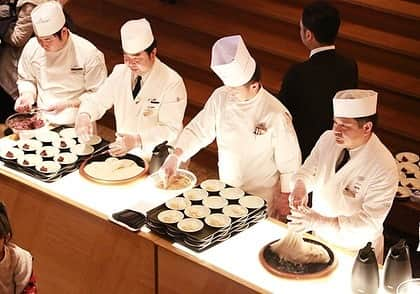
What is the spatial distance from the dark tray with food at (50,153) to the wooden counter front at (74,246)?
10 centimetres

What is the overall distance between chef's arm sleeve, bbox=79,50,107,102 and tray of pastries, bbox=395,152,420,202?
2.08m

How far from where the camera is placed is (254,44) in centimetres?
703

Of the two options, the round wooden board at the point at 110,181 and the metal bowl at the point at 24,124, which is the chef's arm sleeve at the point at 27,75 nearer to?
the metal bowl at the point at 24,124

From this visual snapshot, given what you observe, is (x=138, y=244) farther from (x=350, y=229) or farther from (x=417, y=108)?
(x=417, y=108)

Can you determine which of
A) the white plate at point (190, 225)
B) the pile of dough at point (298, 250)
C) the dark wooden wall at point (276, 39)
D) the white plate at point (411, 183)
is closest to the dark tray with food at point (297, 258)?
the pile of dough at point (298, 250)

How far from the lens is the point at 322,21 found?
488cm

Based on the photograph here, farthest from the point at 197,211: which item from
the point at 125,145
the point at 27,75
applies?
the point at 27,75

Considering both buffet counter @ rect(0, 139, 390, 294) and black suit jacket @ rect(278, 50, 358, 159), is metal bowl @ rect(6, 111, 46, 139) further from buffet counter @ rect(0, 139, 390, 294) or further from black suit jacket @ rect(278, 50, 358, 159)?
black suit jacket @ rect(278, 50, 358, 159)

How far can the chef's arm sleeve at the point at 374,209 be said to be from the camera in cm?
396

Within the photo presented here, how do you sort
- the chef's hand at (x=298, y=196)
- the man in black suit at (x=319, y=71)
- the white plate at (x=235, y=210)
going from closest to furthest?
1. the chef's hand at (x=298, y=196)
2. the white plate at (x=235, y=210)
3. the man in black suit at (x=319, y=71)

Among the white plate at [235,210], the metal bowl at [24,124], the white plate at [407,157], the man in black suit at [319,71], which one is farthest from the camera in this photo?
the white plate at [407,157]

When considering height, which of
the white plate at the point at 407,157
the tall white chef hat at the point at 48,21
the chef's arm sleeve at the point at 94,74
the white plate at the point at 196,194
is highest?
the tall white chef hat at the point at 48,21

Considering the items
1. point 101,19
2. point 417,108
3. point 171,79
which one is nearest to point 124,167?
point 171,79

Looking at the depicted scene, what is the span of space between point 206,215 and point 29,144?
1292 mm
